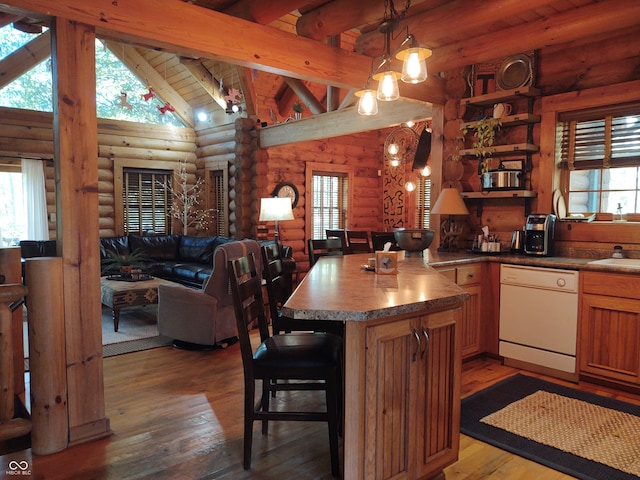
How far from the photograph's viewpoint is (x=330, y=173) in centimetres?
844

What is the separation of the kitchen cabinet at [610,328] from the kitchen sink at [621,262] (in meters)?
0.10

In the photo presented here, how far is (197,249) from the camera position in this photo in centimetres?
752

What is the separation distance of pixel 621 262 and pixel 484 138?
152 cm

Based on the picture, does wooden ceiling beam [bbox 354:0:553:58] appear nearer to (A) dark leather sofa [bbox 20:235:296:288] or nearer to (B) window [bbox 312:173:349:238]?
(A) dark leather sofa [bbox 20:235:296:288]

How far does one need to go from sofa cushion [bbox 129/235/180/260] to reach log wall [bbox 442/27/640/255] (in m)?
4.99

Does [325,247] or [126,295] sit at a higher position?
[325,247]

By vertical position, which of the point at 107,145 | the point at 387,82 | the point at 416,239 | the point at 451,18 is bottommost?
the point at 416,239

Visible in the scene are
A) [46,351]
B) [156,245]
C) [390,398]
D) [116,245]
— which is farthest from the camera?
[156,245]

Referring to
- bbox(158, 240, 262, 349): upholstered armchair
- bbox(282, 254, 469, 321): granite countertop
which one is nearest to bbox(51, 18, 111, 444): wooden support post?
bbox(282, 254, 469, 321): granite countertop

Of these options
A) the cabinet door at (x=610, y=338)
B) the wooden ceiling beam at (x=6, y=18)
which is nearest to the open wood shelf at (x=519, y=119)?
the cabinet door at (x=610, y=338)

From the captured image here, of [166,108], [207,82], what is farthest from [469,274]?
[166,108]

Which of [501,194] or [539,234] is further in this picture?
[501,194]

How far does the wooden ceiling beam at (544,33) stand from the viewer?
311 centimetres

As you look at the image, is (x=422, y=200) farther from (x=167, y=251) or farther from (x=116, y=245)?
(x=116, y=245)
